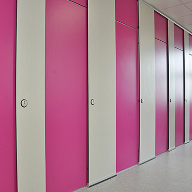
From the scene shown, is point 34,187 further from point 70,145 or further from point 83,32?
point 83,32

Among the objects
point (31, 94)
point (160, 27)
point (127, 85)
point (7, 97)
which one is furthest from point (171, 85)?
point (7, 97)

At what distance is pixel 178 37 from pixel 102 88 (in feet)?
12.8

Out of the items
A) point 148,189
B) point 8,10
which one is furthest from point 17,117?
point 148,189

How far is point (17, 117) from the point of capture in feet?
7.93

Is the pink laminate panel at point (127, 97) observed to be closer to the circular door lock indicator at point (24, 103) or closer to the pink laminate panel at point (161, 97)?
the pink laminate panel at point (161, 97)

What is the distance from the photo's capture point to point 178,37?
617cm

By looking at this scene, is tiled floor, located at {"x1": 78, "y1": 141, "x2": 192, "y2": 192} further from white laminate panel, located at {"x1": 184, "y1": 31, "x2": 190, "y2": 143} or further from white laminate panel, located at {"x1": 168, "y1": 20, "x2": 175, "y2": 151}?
white laminate panel, located at {"x1": 184, "y1": 31, "x2": 190, "y2": 143}

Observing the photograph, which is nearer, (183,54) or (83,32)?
(83,32)

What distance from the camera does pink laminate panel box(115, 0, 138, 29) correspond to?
12.9 feet

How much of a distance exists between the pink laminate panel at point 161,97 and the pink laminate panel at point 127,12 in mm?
1057

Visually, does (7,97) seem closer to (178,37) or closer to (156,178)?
(156,178)

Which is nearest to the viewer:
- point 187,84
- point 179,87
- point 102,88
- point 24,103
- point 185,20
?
point 24,103

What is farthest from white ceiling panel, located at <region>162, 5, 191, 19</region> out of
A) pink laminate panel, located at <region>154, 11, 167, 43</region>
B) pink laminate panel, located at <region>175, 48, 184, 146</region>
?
pink laminate panel, located at <region>175, 48, 184, 146</region>

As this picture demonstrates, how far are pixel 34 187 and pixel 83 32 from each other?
2.35 metres
